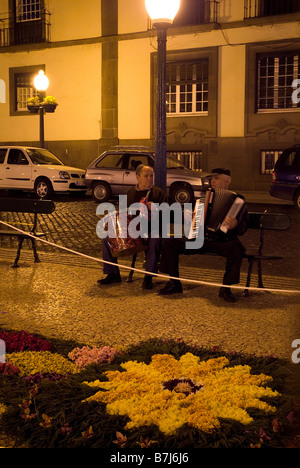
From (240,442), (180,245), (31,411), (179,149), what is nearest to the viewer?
(240,442)

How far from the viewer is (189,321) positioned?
224 inches

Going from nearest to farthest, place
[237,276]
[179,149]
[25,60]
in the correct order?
[237,276] → [179,149] → [25,60]

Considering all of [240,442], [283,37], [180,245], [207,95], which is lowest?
[240,442]

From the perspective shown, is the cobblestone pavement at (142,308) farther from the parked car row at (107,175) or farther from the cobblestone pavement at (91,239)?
the parked car row at (107,175)

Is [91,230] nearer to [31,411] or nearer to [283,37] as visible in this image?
[31,411]

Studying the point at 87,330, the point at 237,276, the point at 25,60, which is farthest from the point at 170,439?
the point at 25,60

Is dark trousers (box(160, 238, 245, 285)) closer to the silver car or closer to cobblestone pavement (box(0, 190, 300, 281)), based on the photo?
cobblestone pavement (box(0, 190, 300, 281))

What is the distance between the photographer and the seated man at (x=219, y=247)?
6.64 metres

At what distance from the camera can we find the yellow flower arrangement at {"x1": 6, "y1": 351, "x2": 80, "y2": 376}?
14.3 ft

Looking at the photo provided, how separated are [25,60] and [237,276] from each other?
81.7 feet

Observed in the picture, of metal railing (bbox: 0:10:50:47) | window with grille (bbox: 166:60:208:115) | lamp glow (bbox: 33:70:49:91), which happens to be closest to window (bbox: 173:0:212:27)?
window with grille (bbox: 166:60:208:115)

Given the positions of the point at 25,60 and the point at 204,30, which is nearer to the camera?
the point at 204,30

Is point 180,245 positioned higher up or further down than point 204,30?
further down

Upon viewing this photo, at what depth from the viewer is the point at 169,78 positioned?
26391mm
